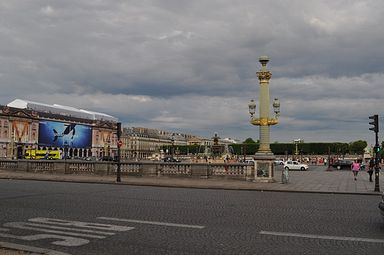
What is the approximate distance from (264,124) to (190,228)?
21536mm

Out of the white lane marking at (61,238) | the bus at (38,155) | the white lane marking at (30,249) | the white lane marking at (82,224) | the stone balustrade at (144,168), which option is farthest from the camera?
the bus at (38,155)

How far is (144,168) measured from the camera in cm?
3525

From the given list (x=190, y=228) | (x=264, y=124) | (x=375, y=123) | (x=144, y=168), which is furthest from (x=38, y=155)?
(x=190, y=228)

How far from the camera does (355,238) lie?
9547 mm

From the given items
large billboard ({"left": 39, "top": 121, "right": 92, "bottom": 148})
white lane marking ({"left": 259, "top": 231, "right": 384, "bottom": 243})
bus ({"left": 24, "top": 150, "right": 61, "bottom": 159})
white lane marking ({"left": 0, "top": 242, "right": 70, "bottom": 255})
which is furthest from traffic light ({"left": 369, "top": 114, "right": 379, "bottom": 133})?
large billboard ({"left": 39, "top": 121, "right": 92, "bottom": 148})

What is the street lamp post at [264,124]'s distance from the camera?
30516 millimetres

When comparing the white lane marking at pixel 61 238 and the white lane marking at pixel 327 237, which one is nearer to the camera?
the white lane marking at pixel 61 238

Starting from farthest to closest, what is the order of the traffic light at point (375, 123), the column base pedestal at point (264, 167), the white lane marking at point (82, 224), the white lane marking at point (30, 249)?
the column base pedestal at point (264, 167)
the traffic light at point (375, 123)
the white lane marking at point (82, 224)
the white lane marking at point (30, 249)

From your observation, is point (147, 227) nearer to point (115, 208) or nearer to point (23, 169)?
point (115, 208)

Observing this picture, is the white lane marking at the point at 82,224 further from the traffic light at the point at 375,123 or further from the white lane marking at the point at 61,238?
the traffic light at the point at 375,123

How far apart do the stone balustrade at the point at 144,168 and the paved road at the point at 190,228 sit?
15.9 meters

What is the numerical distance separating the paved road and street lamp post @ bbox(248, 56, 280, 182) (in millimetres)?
14235

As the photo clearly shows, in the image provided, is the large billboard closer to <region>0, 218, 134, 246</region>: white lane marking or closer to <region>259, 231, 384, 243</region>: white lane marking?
<region>0, 218, 134, 246</region>: white lane marking

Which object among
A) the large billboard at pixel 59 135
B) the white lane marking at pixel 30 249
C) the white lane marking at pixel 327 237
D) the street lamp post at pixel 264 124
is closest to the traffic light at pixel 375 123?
the street lamp post at pixel 264 124
